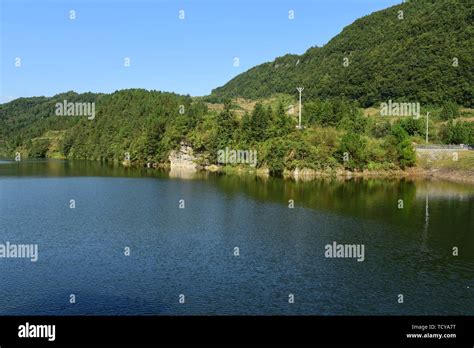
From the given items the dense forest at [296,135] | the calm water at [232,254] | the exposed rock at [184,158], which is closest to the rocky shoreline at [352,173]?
the dense forest at [296,135]

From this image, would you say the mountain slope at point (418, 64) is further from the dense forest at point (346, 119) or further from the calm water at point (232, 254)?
the calm water at point (232, 254)

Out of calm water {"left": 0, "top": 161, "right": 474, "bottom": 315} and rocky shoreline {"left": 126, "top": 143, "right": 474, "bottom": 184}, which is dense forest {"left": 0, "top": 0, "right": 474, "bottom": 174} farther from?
calm water {"left": 0, "top": 161, "right": 474, "bottom": 315}

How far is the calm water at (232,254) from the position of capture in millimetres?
27094

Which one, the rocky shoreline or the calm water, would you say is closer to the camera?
the calm water

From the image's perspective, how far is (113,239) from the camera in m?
41.0

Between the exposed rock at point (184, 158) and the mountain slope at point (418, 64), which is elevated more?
the mountain slope at point (418, 64)

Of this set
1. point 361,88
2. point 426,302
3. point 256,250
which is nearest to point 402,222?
point 256,250

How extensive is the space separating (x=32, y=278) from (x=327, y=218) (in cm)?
3025

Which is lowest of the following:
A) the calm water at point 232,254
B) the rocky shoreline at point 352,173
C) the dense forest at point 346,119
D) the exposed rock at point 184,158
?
the calm water at point 232,254

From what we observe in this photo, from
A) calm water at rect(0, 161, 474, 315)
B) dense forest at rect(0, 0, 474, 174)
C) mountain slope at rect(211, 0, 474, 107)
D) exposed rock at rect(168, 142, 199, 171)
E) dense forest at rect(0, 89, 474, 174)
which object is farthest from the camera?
mountain slope at rect(211, 0, 474, 107)

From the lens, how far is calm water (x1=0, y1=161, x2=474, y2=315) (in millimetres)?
27094

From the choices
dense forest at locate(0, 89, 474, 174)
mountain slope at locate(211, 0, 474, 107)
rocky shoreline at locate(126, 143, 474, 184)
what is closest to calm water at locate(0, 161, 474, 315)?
rocky shoreline at locate(126, 143, 474, 184)
